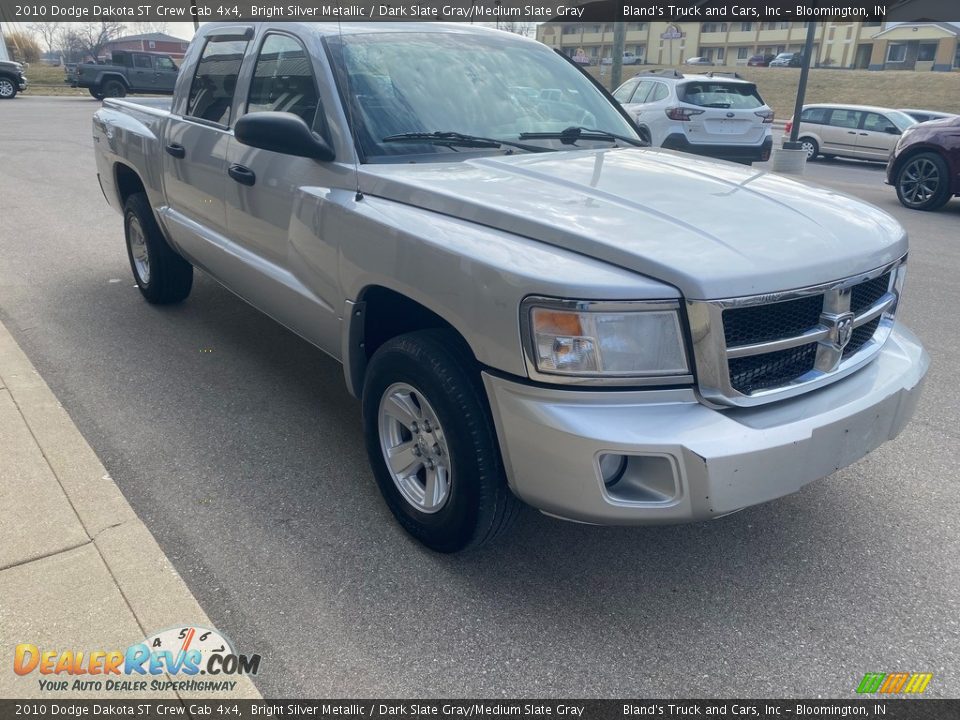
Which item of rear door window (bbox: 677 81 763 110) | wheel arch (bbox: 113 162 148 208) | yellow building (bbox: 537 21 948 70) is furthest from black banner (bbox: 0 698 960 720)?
yellow building (bbox: 537 21 948 70)

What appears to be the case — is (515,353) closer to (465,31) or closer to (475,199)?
(475,199)

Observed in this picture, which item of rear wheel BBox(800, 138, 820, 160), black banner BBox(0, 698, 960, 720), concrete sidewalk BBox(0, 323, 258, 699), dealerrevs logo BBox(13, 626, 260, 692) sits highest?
concrete sidewalk BBox(0, 323, 258, 699)

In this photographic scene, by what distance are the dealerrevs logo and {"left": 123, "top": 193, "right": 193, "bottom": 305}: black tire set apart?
3.46 m

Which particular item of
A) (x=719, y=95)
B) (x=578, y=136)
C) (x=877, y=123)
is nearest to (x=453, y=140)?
(x=578, y=136)

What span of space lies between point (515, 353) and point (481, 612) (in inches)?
36.5

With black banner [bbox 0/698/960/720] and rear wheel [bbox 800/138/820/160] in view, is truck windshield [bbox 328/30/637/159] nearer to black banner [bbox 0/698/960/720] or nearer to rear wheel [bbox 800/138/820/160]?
black banner [bbox 0/698/960/720]

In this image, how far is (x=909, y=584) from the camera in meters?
2.81

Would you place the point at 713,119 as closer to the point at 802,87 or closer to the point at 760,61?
the point at 802,87

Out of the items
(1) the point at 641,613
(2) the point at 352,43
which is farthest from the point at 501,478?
(2) the point at 352,43

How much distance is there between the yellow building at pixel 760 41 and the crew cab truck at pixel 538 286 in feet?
202

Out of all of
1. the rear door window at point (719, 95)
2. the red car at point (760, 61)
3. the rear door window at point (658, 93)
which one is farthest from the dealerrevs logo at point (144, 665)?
the red car at point (760, 61)

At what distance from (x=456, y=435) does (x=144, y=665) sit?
3.78 ft

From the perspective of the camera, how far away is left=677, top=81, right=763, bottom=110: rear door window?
13.4 meters

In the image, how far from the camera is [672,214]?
259cm
